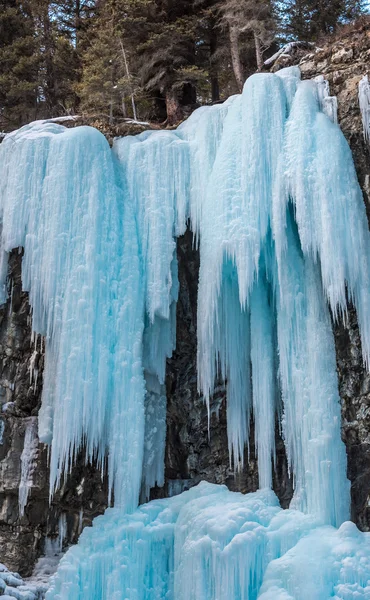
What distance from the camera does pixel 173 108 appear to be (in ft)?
42.0

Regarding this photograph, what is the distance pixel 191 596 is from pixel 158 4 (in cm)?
1166

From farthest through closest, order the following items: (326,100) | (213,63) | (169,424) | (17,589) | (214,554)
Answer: (213,63)
(169,424)
(326,100)
(17,589)
(214,554)

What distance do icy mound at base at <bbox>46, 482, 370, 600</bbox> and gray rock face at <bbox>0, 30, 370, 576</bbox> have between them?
619 millimetres

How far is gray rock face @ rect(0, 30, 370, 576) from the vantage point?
806 cm

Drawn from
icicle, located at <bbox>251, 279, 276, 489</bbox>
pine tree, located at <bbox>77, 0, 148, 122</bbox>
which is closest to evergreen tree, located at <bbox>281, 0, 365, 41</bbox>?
pine tree, located at <bbox>77, 0, 148, 122</bbox>

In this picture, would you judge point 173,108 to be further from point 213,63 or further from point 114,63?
point 213,63

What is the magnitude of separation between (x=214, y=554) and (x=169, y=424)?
221 cm

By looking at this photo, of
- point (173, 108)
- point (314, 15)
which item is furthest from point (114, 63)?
point (314, 15)

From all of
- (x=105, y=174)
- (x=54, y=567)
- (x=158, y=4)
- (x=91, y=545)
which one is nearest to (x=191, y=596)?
(x=91, y=545)

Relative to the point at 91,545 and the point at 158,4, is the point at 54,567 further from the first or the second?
the point at 158,4

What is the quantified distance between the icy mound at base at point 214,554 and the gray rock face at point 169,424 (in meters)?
0.62

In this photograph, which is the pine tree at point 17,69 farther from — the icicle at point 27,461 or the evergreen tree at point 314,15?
the icicle at point 27,461

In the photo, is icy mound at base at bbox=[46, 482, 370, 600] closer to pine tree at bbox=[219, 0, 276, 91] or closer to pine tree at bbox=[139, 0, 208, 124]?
pine tree at bbox=[139, 0, 208, 124]

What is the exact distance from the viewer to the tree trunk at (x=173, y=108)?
1270cm
